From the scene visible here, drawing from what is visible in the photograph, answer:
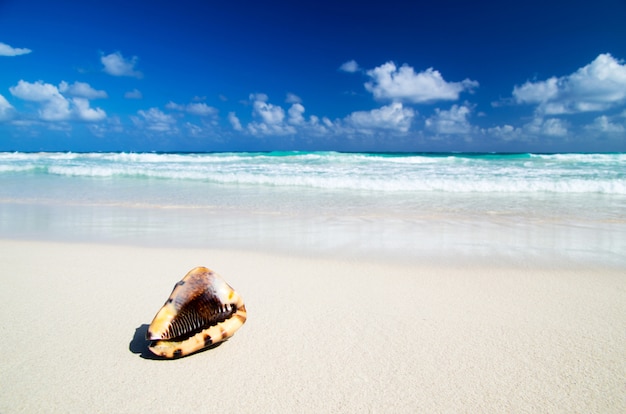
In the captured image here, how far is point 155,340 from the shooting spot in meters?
1.72

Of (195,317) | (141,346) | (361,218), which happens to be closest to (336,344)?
(195,317)

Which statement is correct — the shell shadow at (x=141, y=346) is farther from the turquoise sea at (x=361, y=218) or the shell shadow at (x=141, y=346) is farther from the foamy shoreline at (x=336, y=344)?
the turquoise sea at (x=361, y=218)

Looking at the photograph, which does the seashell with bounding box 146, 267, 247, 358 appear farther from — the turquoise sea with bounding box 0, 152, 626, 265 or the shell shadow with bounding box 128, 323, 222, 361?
the turquoise sea with bounding box 0, 152, 626, 265

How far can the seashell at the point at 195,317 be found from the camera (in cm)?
173

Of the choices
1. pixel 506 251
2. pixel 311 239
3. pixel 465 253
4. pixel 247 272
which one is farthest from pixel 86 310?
pixel 506 251

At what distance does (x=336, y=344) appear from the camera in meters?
1.96

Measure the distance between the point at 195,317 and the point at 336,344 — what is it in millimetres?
727

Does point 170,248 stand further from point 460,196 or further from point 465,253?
point 460,196

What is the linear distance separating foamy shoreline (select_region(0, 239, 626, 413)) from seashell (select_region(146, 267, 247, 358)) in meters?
0.10

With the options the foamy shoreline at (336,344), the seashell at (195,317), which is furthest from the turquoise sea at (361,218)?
the seashell at (195,317)

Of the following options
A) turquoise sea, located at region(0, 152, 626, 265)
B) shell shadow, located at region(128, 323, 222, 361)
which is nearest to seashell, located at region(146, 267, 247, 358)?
shell shadow, located at region(128, 323, 222, 361)

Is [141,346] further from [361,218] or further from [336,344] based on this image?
[361,218]

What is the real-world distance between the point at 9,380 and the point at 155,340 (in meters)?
0.63

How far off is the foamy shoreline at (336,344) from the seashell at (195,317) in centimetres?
10
